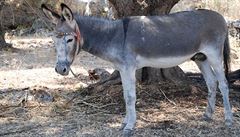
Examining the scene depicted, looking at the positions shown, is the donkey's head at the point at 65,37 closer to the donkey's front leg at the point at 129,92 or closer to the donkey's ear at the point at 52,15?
the donkey's ear at the point at 52,15

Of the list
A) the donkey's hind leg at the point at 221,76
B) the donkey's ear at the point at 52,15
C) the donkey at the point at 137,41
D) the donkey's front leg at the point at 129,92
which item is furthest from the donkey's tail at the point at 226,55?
the donkey's ear at the point at 52,15

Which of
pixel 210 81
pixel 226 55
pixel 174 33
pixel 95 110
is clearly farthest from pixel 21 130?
pixel 226 55

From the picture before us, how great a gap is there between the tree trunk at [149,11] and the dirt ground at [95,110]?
0.18m

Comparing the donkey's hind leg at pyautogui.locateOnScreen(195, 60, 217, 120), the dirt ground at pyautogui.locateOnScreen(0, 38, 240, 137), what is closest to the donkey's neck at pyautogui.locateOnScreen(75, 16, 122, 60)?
the dirt ground at pyautogui.locateOnScreen(0, 38, 240, 137)

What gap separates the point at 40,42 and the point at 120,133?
8.86 metres

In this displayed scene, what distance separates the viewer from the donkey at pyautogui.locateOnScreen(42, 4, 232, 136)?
436 cm

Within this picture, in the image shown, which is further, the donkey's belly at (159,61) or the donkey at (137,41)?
the donkey's belly at (159,61)

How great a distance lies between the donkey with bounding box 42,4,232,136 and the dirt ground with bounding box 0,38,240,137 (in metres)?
0.39

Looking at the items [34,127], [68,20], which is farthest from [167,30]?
[34,127]

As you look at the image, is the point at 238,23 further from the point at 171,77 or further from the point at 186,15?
the point at 186,15

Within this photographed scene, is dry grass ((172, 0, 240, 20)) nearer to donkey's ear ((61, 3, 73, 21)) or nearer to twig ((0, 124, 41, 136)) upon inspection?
twig ((0, 124, 41, 136))

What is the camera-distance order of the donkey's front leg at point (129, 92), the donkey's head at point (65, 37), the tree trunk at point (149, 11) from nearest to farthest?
the donkey's head at point (65, 37) < the donkey's front leg at point (129, 92) < the tree trunk at point (149, 11)

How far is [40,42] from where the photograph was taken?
13.3m

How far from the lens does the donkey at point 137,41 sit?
4359mm
